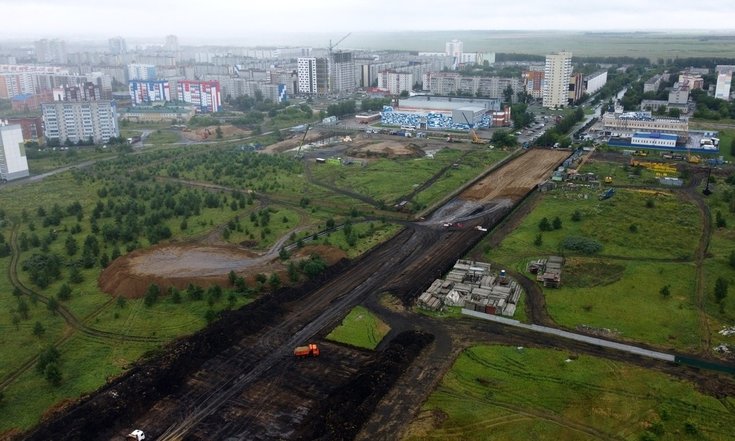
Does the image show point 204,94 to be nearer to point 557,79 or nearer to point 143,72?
point 143,72

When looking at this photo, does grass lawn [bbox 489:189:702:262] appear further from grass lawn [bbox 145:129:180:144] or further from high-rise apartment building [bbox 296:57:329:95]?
high-rise apartment building [bbox 296:57:329:95]

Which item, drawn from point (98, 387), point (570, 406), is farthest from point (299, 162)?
point (570, 406)

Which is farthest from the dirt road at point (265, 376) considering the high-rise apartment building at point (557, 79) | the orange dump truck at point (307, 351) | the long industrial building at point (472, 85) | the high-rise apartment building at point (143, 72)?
the high-rise apartment building at point (143, 72)

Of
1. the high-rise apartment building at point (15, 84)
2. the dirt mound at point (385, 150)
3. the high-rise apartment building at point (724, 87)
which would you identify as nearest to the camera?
the dirt mound at point (385, 150)

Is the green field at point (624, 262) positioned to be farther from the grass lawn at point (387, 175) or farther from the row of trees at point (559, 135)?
the row of trees at point (559, 135)

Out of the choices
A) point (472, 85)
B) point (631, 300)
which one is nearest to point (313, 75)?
point (472, 85)

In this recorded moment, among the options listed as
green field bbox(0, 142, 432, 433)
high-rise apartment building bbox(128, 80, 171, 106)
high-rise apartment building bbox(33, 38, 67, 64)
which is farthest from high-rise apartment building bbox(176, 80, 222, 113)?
Answer: high-rise apartment building bbox(33, 38, 67, 64)

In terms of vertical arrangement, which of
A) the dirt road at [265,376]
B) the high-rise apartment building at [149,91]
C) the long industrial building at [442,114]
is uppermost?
the high-rise apartment building at [149,91]

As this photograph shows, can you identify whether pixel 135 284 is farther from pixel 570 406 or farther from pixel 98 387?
pixel 570 406
